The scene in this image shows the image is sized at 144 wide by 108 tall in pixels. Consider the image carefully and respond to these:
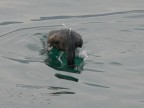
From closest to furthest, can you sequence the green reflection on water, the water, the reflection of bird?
the water → the green reflection on water → the reflection of bird

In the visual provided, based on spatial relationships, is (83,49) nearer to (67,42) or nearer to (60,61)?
(67,42)

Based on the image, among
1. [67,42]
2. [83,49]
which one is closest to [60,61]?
[67,42]

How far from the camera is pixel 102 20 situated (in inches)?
528

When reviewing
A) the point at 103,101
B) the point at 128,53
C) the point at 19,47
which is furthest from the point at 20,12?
the point at 103,101

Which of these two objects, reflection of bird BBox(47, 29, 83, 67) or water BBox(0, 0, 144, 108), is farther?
reflection of bird BBox(47, 29, 83, 67)

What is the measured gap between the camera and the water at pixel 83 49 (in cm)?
853

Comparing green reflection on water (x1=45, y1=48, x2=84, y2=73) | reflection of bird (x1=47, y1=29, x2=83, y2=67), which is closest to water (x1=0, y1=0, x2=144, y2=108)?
green reflection on water (x1=45, y1=48, x2=84, y2=73)

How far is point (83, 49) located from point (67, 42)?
58 centimetres

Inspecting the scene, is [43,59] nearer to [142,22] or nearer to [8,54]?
[8,54]

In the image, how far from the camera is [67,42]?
1044 centimetres

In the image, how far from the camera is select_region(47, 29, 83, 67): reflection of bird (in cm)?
1011

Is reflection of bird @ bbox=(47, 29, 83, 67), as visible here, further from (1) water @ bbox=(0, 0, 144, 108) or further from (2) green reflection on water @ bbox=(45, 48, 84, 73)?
(1) water @ bbox=(0, 0, 144, 108)

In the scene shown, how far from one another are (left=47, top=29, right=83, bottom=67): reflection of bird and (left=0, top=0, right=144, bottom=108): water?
29 cm

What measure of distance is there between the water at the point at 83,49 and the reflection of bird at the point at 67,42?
0.29 m
